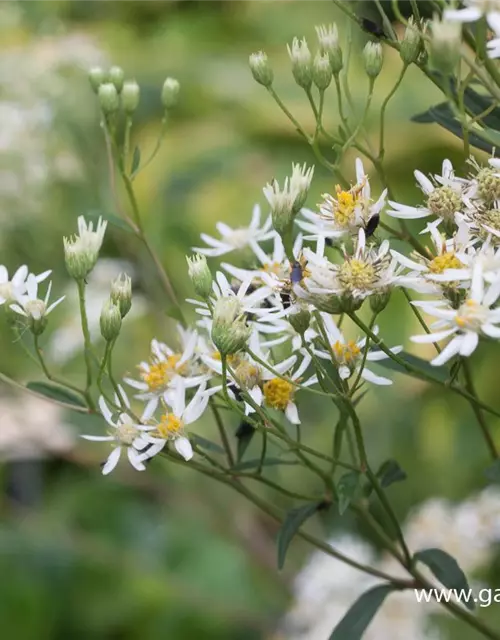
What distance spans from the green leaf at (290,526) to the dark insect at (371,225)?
0.52 feet

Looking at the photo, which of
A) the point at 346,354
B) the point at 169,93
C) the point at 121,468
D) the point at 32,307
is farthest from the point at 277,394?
the point at 121,468

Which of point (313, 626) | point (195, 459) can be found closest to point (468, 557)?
point (313, 626)

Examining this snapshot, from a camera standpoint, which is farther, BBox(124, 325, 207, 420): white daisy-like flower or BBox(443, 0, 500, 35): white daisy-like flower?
BBox(124, 325, 207, 420): white daisy-like flower

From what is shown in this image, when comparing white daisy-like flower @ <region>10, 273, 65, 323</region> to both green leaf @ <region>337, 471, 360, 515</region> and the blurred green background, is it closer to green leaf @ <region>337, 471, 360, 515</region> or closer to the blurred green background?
green leaf @ <region>337, 471, 360, 515</region>

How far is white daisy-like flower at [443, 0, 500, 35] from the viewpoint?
0.34 metres

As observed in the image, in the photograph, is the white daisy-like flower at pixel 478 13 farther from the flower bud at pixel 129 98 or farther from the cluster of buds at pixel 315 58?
the flower bud at pixel 129 98

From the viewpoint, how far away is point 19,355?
1.38 meters

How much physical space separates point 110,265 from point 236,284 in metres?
0.79

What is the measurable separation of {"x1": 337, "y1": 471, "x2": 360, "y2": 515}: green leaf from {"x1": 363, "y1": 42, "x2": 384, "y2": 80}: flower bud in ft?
0.72

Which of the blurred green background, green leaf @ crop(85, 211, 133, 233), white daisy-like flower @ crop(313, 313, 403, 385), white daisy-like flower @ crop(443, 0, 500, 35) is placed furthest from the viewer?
the blurred green background

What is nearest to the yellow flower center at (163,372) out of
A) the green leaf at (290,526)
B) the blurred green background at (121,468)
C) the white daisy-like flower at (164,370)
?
the white daisy-like flower at (164,370)

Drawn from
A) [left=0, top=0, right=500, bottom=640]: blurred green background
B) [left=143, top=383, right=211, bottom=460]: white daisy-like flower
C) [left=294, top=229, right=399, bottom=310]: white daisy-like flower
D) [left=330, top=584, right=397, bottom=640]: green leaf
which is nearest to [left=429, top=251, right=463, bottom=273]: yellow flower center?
[left=294, top=229, right=399, bottom=310]: white daisy-like flower

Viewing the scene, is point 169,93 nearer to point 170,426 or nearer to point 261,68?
point 261,68

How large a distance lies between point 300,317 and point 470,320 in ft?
0.27
